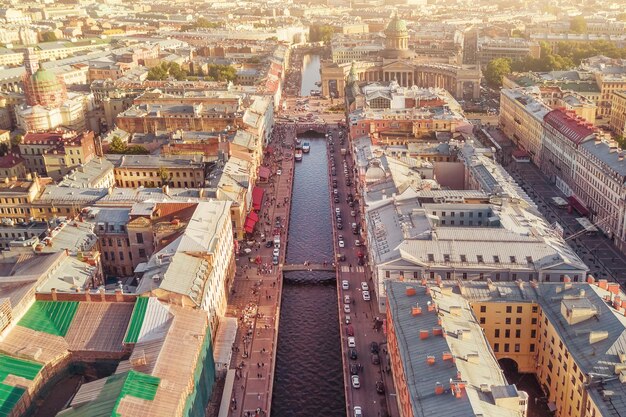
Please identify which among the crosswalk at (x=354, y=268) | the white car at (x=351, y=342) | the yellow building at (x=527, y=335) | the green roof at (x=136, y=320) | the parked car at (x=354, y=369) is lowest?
the parked car at (x=354, y=369)

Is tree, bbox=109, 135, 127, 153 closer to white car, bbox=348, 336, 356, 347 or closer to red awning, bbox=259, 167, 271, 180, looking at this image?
red awning, bbox=259, 167, 271, 180

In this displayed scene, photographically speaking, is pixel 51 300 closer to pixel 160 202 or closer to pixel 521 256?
pixel 160 202

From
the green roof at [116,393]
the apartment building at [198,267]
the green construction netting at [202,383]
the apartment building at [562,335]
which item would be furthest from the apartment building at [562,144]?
the green roof at [116,393]

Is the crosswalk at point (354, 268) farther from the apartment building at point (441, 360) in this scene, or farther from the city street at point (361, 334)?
the apartment building at point (441, 360)

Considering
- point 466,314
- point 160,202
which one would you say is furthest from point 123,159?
point 466,314

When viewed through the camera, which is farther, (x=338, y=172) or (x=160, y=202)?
(x=338, y=172)

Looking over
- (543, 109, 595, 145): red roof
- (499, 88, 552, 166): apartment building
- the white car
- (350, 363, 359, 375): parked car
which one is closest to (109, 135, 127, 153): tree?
the white car
